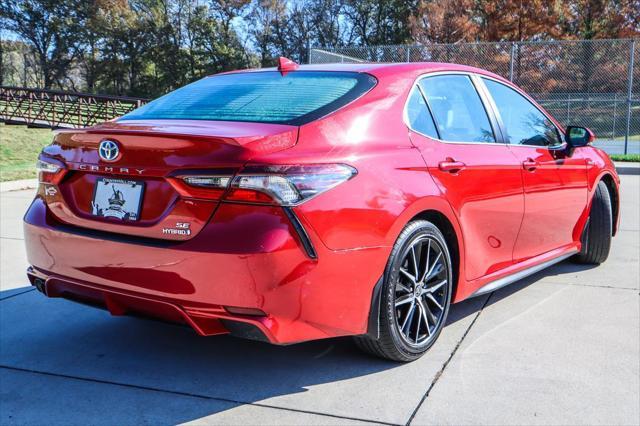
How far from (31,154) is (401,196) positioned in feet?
45.4

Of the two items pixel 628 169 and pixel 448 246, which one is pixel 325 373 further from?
pixel 628 169

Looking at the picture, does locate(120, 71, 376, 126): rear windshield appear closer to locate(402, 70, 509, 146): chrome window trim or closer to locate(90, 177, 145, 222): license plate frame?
locate(402, 70, 509, 146): chrome window trim

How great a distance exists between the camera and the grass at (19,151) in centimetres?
1154

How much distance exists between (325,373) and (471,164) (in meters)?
1.40

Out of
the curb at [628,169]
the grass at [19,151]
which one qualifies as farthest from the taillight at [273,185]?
the curb at [628,169]

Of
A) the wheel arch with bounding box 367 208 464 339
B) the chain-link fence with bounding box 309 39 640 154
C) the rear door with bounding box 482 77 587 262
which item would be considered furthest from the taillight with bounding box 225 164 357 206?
the chain-link fence with bounding box 309 39 640 154

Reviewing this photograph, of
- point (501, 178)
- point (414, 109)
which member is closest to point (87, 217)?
point (414, 109)

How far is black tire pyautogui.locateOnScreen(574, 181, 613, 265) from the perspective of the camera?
16.8 feet

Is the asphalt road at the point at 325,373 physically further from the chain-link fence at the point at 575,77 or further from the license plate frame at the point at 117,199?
the chain-link fence at the point at 575,77

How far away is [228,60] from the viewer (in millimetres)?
53750

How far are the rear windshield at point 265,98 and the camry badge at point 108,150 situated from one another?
1.54 feet

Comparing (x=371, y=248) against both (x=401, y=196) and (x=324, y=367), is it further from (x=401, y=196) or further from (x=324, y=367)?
(x=324, y=367)

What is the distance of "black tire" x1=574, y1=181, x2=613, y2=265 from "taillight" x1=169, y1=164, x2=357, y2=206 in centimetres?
320

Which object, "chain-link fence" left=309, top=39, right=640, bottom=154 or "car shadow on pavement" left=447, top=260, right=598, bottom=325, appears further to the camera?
"chain-link fence" left=309, top=39, right=640, bottom=154
